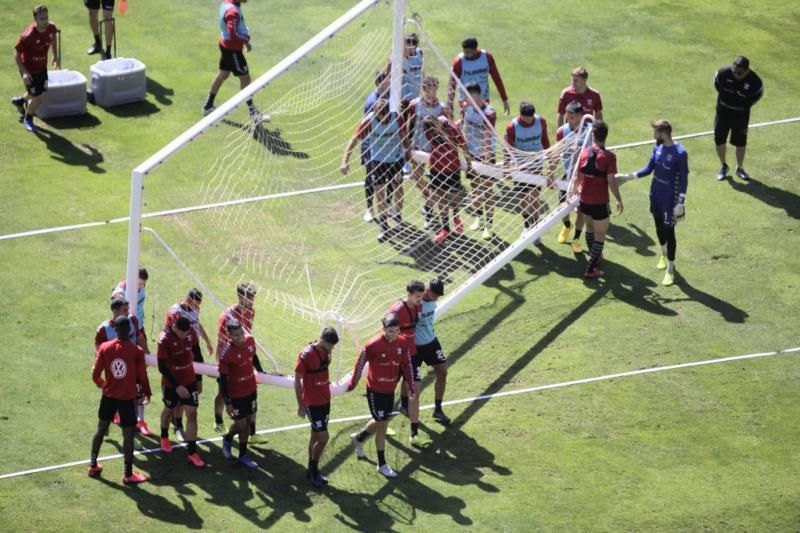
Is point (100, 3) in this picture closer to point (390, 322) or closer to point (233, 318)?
point (233, 318)

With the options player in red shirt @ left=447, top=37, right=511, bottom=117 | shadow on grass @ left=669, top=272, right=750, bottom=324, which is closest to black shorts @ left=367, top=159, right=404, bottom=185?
player in red shirt @ left=447, top=37, right=511, bottom=117

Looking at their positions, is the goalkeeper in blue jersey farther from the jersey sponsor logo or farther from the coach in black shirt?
the jersey sponsor logo

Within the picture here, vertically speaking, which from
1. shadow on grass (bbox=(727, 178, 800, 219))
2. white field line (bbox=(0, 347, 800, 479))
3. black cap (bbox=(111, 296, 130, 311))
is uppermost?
black cap (bbox=(111, 296, 130, 311))

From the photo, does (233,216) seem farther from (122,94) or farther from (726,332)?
(726,332)

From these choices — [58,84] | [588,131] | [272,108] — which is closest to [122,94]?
[58,84]

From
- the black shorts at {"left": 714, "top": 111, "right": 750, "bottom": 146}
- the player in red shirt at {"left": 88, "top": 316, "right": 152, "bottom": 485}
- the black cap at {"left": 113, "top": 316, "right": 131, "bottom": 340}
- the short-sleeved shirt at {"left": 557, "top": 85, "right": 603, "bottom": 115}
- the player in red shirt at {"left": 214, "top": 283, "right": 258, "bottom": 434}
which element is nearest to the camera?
the black cap at {"left": 113, "top": 316, "right": 131, "bottom": 340}

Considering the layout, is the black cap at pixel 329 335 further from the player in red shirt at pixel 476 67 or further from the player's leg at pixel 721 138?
the player's leg at pixel 721 138

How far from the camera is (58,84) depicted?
20.3 meters

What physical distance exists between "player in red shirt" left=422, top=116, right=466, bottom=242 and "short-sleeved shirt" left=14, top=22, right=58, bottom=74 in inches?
232

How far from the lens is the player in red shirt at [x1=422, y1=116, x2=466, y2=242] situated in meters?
17.8

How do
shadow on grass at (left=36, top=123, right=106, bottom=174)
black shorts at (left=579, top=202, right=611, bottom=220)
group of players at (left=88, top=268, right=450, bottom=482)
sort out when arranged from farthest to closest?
shadow on grass at (left=36, top=123, right=106, bottom=174), black shorts at (left=579, top=202, right=611, bottom=220), group of players at (left=88, top=268, right=450, bottom=482)

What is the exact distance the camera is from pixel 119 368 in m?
13.0

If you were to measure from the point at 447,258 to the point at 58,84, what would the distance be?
6.78 metres

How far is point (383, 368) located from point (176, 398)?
2.08 metres
